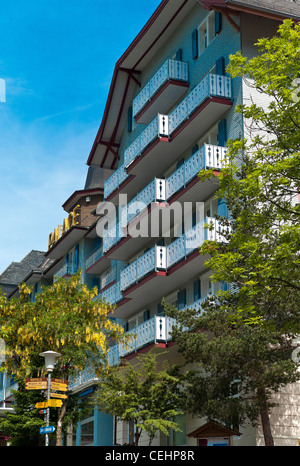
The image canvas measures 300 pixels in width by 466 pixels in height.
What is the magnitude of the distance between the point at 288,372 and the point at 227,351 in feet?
5.83

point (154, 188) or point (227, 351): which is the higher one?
point (154, 188)

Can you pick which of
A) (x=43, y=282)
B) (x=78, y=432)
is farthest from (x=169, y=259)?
(x=43, y=282)

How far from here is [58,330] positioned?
28000mm

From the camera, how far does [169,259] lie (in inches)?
1195

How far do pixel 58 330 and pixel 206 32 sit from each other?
46.7 feet

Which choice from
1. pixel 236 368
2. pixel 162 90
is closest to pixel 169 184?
pixel 162 90

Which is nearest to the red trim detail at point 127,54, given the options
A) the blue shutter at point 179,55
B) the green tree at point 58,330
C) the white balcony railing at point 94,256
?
the blue shutter at point 179,55

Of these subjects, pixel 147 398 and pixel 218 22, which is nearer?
pixel 147 398

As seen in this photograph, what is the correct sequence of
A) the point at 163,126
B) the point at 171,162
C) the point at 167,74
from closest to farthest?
the point at 163,126
the point at 167,74
the point at 171,162

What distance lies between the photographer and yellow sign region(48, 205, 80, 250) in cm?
5031

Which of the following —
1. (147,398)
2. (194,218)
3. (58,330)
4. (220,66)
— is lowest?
(147,398)

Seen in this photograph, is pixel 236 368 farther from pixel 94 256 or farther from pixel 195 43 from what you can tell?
pixel 94 256
